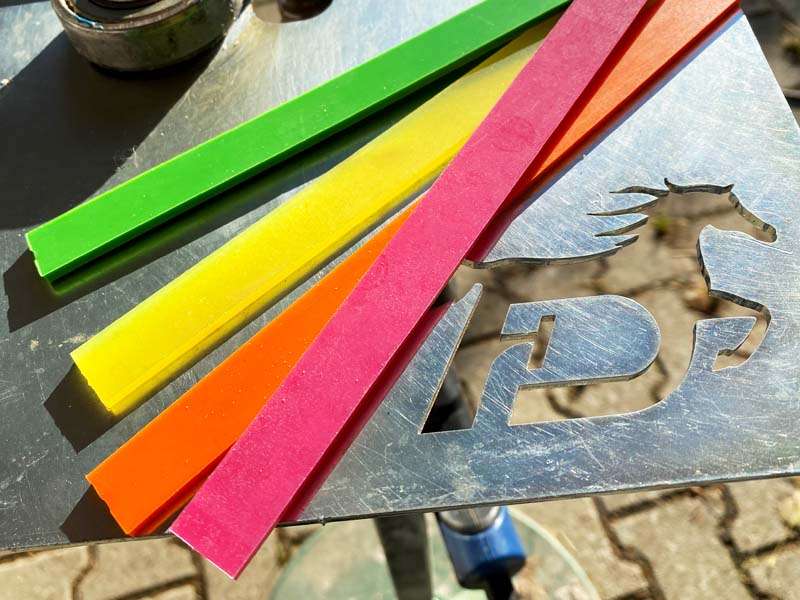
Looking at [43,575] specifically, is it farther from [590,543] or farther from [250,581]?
[590,543]

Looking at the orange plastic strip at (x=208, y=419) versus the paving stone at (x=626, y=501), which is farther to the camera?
the paving stone at (x=626, y=501)

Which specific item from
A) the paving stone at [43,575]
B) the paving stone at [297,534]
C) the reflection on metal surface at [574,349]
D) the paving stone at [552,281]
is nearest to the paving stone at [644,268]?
the paving stone at [552,281]

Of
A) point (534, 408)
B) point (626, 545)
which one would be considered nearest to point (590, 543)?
point (626, 545)

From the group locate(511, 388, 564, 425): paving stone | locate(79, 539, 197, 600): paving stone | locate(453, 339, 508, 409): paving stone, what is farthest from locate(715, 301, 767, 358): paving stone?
locate(79, 539, 197, 600): paving stone

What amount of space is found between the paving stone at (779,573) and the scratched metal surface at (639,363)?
39.7 inches

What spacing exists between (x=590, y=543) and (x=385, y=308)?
1060 millimetres

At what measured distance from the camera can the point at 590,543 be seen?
5.25ft

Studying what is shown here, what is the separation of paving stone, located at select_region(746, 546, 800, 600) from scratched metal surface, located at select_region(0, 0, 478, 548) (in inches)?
47.6

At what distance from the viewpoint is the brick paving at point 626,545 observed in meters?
1.55

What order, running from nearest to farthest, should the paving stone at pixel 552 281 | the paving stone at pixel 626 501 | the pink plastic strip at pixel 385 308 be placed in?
the pink plastic strip at pixel 385 308
the paving stone at pixel 626 501
the paving stone at pixel 552 281

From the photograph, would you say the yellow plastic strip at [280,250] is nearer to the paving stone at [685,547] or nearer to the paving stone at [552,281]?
the paving stone at [552,281]

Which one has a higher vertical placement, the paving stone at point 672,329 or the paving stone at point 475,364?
the paving stone at point 475,364

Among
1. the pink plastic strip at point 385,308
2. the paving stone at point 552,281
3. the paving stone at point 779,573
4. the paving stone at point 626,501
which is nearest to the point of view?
the pink plastic strip at point 385,308

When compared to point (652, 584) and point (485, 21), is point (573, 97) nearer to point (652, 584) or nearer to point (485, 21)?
point (485, 21)
